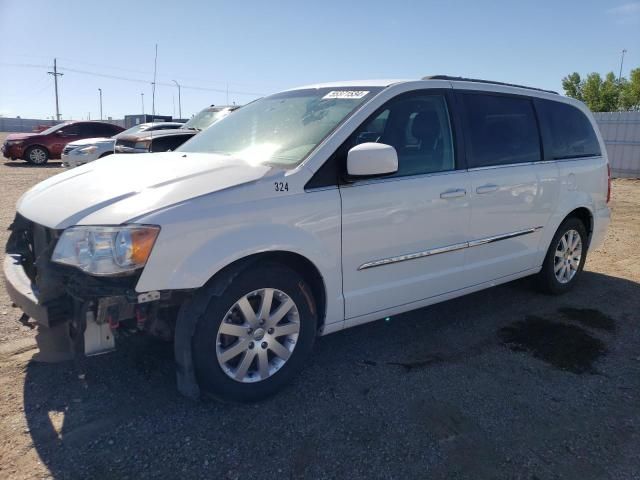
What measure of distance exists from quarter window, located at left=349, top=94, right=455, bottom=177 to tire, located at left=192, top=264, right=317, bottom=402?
1.08 metres

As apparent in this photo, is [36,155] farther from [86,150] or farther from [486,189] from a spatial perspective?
[486,189]

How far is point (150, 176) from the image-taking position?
3072mm

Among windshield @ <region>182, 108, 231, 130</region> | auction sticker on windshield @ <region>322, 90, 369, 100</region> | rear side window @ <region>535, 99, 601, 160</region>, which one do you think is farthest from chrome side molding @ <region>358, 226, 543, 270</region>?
windshield @ <region>182, 108, 231, 130</region>

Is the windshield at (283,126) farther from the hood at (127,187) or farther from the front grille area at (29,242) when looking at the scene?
the front grille area at (29,242)

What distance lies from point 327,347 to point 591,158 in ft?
11.0

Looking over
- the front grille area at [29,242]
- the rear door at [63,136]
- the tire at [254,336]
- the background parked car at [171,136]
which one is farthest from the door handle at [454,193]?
the rear door at [63,136]

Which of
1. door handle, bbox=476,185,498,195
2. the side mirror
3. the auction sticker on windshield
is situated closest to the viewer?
the side mirror

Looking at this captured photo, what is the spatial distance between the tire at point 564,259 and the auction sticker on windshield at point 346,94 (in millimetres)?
2544

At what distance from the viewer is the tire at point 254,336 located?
9.32 ft

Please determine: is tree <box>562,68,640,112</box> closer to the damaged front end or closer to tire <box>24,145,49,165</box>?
tire <box>24,145,49,165</box>

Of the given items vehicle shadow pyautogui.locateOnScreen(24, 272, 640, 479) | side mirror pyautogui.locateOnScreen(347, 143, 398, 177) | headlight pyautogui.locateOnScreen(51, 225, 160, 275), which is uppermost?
side mirror pyautogui.locateOnScreen(347, 143, 398, 177)

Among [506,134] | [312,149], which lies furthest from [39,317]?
[506,134]

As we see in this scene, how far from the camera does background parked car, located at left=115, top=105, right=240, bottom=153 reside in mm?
9211

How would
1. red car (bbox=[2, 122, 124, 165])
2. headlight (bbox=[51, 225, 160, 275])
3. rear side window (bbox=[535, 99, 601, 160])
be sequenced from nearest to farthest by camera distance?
headlight (bbox=[51, 225, 160, 275]) < rear side window (bbox=[535, 99, 601, 160]) < red car (bbox=[2, 122, 124, 165])
